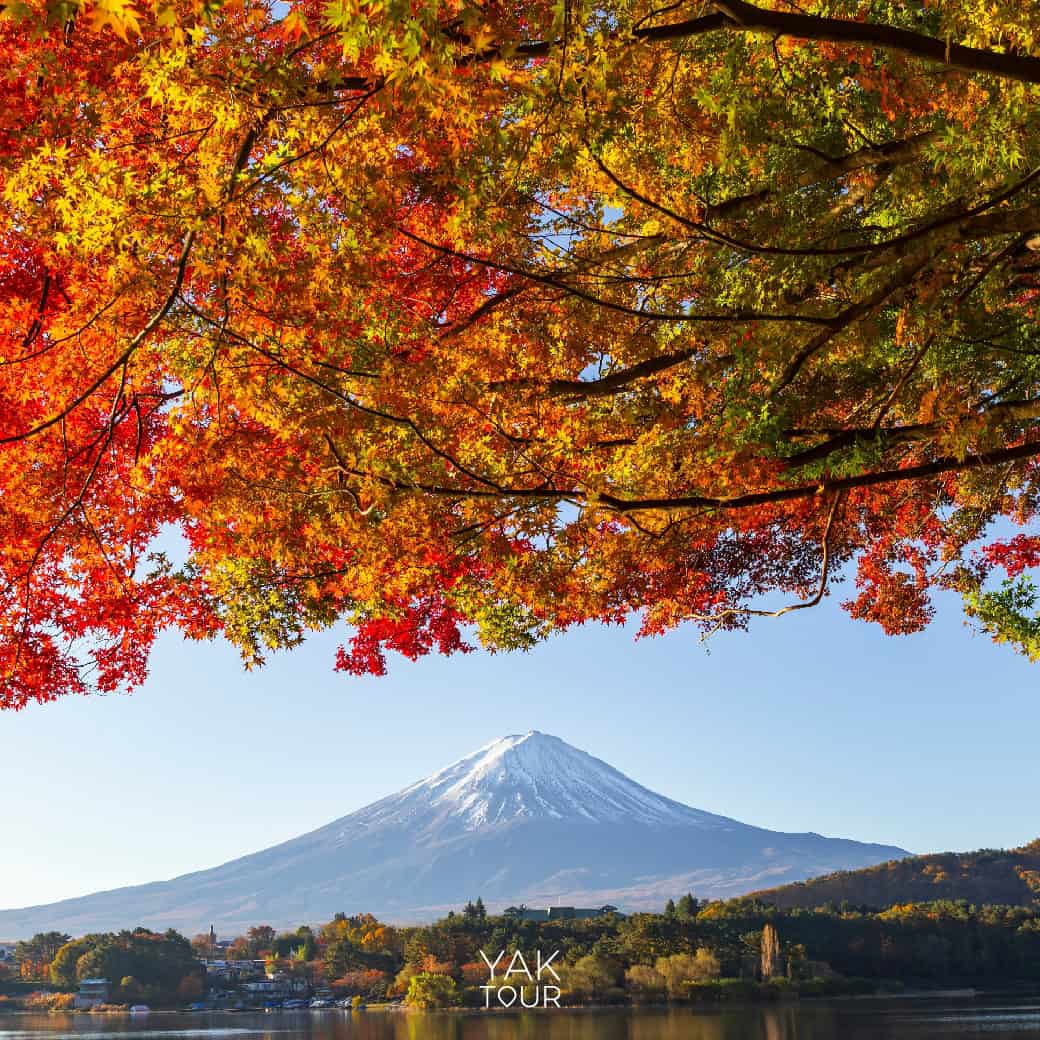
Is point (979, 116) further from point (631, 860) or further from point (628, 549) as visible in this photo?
point (631, 860)

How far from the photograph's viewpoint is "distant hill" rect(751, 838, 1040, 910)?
5250 centimetres

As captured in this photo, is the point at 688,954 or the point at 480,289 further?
the point at 688,954

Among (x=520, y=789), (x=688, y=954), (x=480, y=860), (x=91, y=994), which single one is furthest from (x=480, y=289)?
(x=480, y=860)

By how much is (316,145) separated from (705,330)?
7.63ft

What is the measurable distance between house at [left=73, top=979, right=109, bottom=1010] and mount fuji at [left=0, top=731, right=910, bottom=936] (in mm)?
94040

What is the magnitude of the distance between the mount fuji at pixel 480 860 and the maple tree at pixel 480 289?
135 metres

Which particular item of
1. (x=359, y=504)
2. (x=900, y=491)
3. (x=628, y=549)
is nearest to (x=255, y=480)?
(x=359, y=504)

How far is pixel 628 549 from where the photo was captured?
296 inches

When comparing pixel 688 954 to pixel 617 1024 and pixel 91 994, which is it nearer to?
pixel 617 1024

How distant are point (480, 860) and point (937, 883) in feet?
388

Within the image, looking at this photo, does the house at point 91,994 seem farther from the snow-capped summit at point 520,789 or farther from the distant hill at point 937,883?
the snow-capped summit at point 520,789

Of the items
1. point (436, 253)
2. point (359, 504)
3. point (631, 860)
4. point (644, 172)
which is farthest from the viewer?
point (631, 860)

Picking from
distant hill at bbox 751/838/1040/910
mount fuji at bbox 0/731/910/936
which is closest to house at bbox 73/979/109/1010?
distant hill at bbox 751/838/1040/910

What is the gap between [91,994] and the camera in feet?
149
